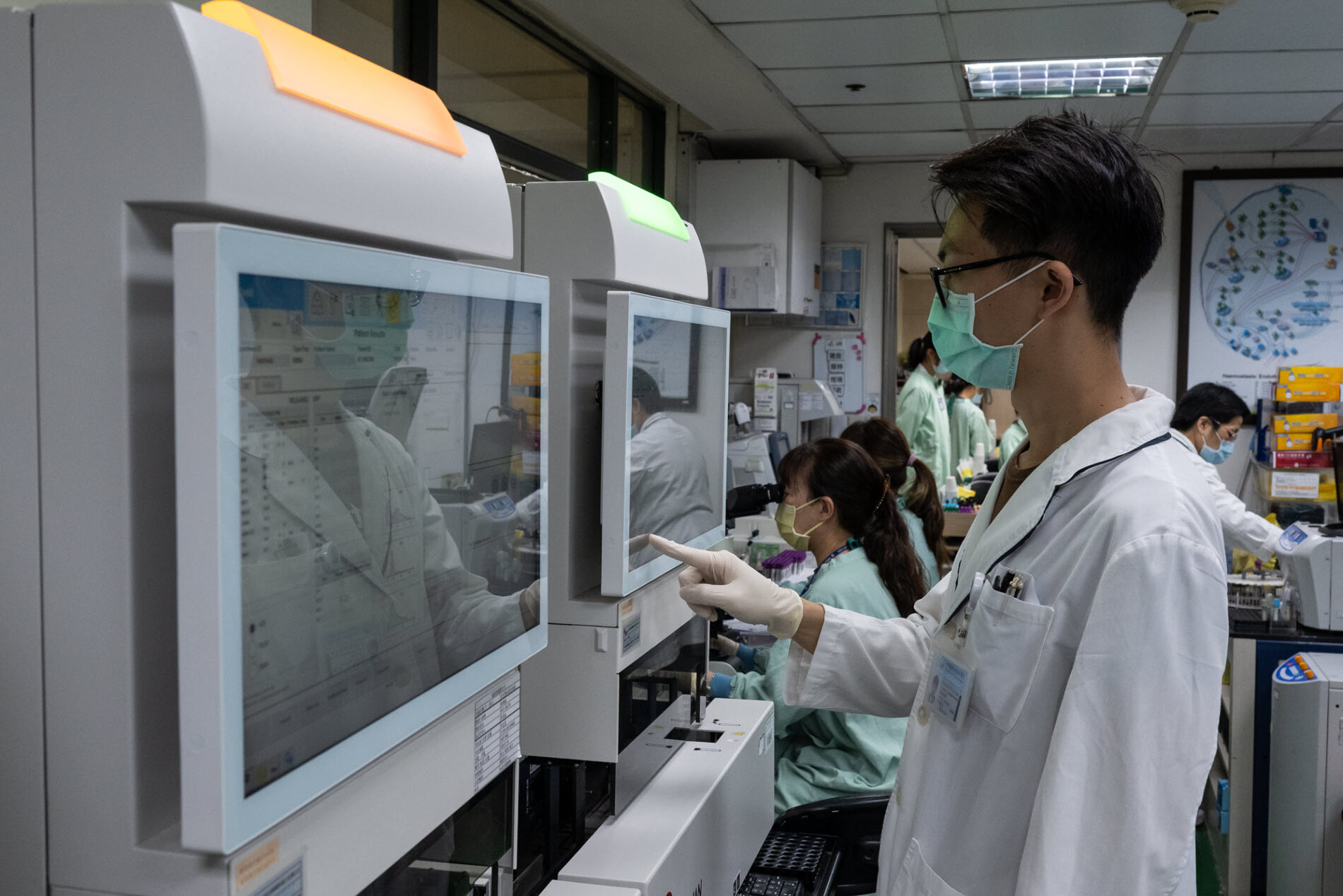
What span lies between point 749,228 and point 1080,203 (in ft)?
13.4

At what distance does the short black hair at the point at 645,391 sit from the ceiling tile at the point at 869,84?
9.11 ft

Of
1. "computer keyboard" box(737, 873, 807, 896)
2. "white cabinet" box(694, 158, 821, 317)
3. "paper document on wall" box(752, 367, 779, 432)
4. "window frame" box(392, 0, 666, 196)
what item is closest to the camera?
"computer keyboard" box(737, 873, 807, 896)

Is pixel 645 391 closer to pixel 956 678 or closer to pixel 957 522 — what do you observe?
Answer: pixel 956 678

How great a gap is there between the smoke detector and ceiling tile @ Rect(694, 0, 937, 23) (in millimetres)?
661

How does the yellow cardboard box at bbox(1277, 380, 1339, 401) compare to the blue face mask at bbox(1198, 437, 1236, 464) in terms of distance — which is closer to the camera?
the blue face mask at bbox(1198, 437, 1236, 464)

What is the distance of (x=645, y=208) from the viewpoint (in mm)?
1415

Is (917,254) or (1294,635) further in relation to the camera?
(917,254)

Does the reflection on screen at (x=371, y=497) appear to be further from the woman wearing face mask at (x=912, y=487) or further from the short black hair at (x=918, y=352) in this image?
the short black hair at (x=918, y=352)

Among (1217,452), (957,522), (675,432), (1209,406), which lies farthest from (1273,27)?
(675,432)

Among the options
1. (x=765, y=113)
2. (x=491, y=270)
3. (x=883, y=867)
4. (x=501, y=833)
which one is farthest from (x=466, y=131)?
(x=765, y=113)

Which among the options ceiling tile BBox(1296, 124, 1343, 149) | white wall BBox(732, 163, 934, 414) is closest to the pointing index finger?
white wall BBox(732, 163, 934, 414)

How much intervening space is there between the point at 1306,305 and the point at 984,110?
2.18m

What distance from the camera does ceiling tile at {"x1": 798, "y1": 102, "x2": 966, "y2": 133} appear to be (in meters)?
4.44

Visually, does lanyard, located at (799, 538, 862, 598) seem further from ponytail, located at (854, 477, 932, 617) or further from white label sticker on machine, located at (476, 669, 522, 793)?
white label sticker on machine, located at (476, 669, 522, 793)
